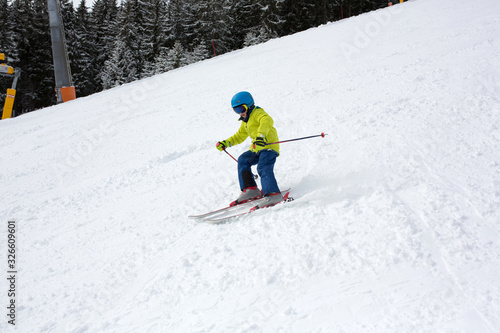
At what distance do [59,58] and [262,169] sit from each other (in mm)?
17451

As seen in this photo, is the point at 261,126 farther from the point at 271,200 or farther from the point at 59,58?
the point at 59,58

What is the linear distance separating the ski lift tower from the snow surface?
814 cm

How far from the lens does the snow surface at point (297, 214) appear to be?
8.48ft

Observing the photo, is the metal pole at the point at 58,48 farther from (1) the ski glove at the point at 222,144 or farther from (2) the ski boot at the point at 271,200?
(2) the ski boot at the point at 271,200

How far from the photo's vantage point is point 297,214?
12.5 ft

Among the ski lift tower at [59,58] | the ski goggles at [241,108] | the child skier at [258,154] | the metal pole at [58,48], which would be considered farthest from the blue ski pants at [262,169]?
the metal pole at [58,48]

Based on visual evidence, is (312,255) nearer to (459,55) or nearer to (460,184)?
(460,184)

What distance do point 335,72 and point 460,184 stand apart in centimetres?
653

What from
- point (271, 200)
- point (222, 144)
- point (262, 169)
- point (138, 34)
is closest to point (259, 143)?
point (262, 169)

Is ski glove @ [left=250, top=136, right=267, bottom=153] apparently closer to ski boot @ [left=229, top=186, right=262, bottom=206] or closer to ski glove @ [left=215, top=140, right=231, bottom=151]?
ski boot @ [left=229, top=186, right=262, bottom=206]

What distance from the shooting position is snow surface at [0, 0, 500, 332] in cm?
259

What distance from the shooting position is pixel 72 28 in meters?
39.7

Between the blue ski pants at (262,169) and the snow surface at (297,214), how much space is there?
35cm

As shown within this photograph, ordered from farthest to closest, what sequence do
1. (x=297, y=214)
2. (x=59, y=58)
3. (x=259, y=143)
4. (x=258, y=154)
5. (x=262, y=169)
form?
(x=59, y=58), (x=258, y=154), (x=262, y=169), (x=259, y=143), (x=297, y=214)
